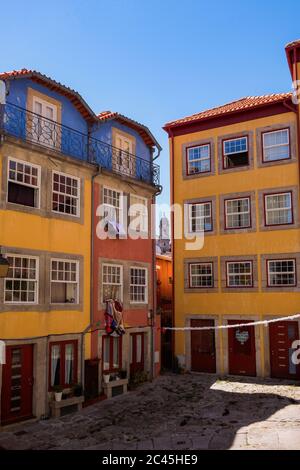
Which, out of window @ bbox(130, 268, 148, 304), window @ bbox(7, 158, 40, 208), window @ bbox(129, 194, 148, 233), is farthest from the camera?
window @ bbox(129, 194, 148, 233)

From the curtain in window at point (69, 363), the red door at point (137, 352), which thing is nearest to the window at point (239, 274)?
the red door at point (137, 352)

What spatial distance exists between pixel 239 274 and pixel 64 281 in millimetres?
8362

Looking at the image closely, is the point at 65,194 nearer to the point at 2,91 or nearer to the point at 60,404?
the point at 2,91

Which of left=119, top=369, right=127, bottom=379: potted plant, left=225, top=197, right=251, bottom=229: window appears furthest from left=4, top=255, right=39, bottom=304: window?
left=225, top=197, right=251, bottom=229: window

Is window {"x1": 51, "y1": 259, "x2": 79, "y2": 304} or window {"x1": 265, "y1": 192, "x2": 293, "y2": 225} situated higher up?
window {"x1": 265, "y1": 192, "x2": 293, "y2": 225}

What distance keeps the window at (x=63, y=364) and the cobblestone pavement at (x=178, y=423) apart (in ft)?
3.41

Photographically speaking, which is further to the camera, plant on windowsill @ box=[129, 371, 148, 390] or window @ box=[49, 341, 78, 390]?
plant on windowsill @ box=[129, 371, 148, 390]

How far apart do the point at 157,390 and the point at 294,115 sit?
1220 cm

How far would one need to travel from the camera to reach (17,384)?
12.7 metres

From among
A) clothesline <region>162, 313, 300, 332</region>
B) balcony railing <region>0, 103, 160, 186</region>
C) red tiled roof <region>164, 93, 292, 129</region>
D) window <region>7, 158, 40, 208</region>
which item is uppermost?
red tiled roof <region>164, 93, 292, 129</region>

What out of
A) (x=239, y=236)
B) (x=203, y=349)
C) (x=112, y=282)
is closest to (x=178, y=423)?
(x=112, y=282)

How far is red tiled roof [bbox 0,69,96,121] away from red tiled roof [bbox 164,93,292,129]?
262 inches

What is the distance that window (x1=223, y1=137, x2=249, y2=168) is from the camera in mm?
20312

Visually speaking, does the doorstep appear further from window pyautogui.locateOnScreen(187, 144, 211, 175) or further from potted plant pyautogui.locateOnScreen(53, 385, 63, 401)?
window pyautogui.locateOnScreen(187, 144, 211, 175)
